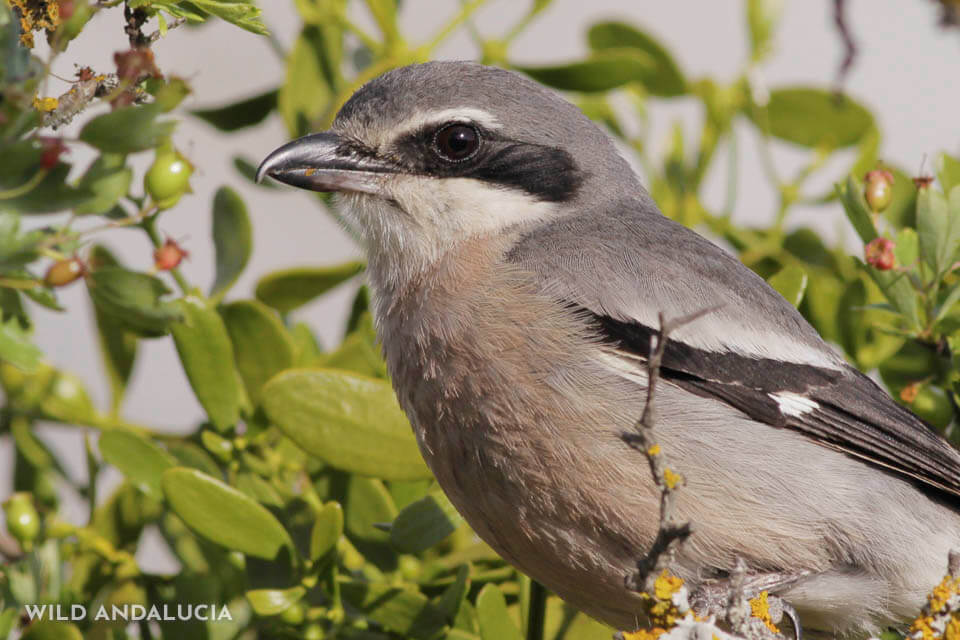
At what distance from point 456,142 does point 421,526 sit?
876 millimetres

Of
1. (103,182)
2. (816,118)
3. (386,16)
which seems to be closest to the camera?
(103,182)

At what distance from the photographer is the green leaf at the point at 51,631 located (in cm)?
193

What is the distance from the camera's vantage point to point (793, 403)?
2.23 metres

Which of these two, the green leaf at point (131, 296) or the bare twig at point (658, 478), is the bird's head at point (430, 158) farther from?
the bare twig at point (658, 478)

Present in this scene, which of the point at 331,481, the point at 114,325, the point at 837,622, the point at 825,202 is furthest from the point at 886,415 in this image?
the point at 114,325

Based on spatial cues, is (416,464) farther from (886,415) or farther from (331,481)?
(886,415)

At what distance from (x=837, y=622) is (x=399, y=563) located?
34.9 inches

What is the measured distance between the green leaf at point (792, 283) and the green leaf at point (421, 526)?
866mm

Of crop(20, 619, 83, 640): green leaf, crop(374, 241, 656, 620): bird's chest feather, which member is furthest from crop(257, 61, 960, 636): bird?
crop(20, 619, 83, 640): green leaf

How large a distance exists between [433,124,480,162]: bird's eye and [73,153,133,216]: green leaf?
39.3 inches

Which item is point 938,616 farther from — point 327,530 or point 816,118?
point 816,118

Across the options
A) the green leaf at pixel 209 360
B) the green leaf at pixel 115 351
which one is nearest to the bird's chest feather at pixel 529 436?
the green leaf at pixel 209 360

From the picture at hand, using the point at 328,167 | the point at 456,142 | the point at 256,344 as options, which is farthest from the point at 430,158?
the point at 256,344

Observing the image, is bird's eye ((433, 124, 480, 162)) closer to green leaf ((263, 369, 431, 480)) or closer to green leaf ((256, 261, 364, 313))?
green leaf ((256, 261, 364, 313))
